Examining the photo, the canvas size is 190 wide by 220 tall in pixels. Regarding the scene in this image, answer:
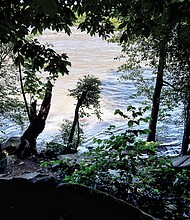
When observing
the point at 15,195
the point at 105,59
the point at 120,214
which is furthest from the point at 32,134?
the point at 105,59

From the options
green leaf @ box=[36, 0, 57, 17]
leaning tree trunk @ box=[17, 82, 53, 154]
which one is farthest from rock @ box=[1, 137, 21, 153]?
green leaf @ box=[36, 0, 57, 17]

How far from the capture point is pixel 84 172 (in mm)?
2459

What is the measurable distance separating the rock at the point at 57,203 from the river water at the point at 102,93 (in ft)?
19.4

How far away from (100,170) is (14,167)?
2.95 m

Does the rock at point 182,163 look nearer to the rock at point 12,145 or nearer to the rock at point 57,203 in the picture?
the rock at point 57,203

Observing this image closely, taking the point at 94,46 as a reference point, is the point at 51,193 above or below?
below

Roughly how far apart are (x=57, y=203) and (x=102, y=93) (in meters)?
11.4

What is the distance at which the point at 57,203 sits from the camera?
1.85 meters

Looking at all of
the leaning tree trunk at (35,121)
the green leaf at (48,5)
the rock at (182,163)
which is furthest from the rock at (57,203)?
the leaning tree trunk at (35,121)

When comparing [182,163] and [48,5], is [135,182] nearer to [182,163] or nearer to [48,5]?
[182,163]

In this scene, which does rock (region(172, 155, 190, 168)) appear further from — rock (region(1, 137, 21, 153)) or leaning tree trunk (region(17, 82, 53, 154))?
rock (region(1, 137, 21, 153))

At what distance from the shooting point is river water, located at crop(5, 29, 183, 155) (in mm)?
9352

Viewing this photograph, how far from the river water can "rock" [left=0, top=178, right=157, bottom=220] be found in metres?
5.91

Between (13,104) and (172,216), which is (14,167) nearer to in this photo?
(13,104)
